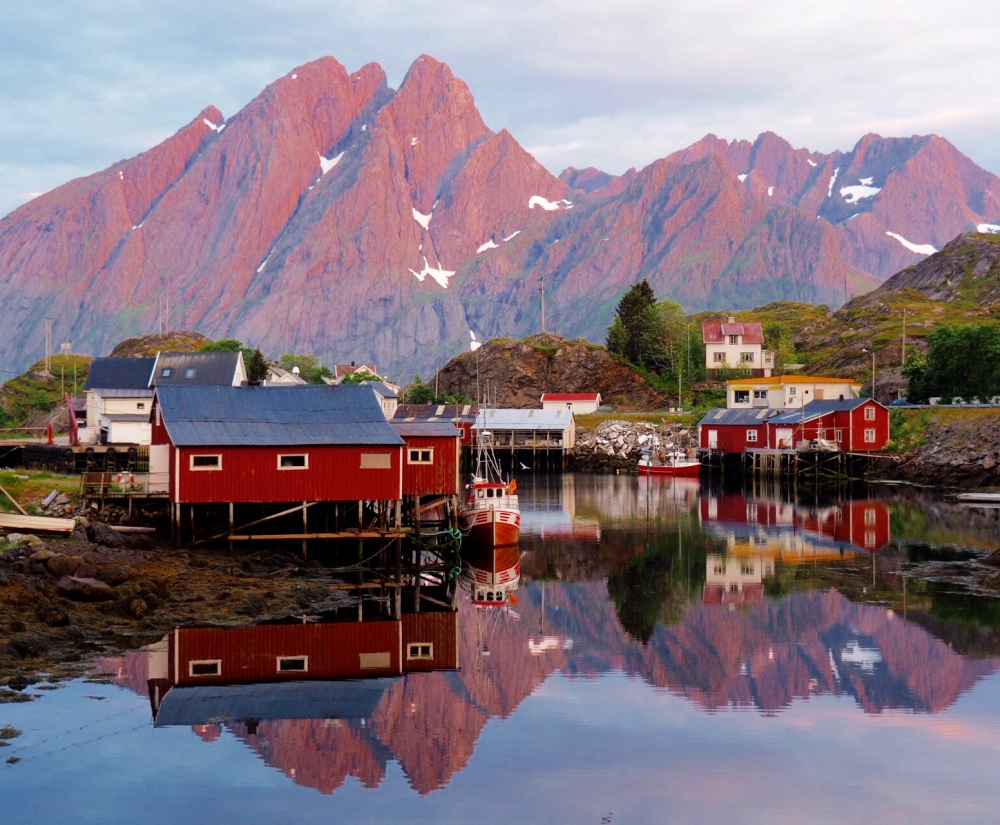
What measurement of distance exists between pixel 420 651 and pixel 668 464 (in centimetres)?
6832

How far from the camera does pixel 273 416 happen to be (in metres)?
40.4

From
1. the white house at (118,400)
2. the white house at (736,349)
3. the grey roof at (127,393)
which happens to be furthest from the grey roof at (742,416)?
the grey roof at (127,393)

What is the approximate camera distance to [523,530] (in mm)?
55031

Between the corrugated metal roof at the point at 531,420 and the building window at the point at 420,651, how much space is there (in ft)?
267

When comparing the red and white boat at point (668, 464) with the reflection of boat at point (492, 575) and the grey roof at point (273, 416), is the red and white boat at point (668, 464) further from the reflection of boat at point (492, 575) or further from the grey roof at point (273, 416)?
the grey roof at point (273, 416)

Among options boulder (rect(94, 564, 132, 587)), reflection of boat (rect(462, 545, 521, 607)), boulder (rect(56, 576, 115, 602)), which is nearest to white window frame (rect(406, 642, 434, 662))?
reflection of boat (rect(462, 545, 521, 607))

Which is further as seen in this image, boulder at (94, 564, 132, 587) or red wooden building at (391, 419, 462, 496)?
red wooden building at (391, 419, 462, 496)

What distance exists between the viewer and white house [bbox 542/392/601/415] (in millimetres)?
124500

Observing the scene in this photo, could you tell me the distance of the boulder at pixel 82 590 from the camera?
97.0 ft

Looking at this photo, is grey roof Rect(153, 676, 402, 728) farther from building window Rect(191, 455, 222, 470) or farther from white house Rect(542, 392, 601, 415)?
white house Rect(542, 392, 601, 415)

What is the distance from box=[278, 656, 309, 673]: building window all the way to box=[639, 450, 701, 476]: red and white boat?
228ft

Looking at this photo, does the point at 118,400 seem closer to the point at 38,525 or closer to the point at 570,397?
the point at 38,525

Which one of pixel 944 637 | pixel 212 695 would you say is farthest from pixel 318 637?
pixel 944 637

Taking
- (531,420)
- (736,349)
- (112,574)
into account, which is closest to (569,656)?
(112,574)
